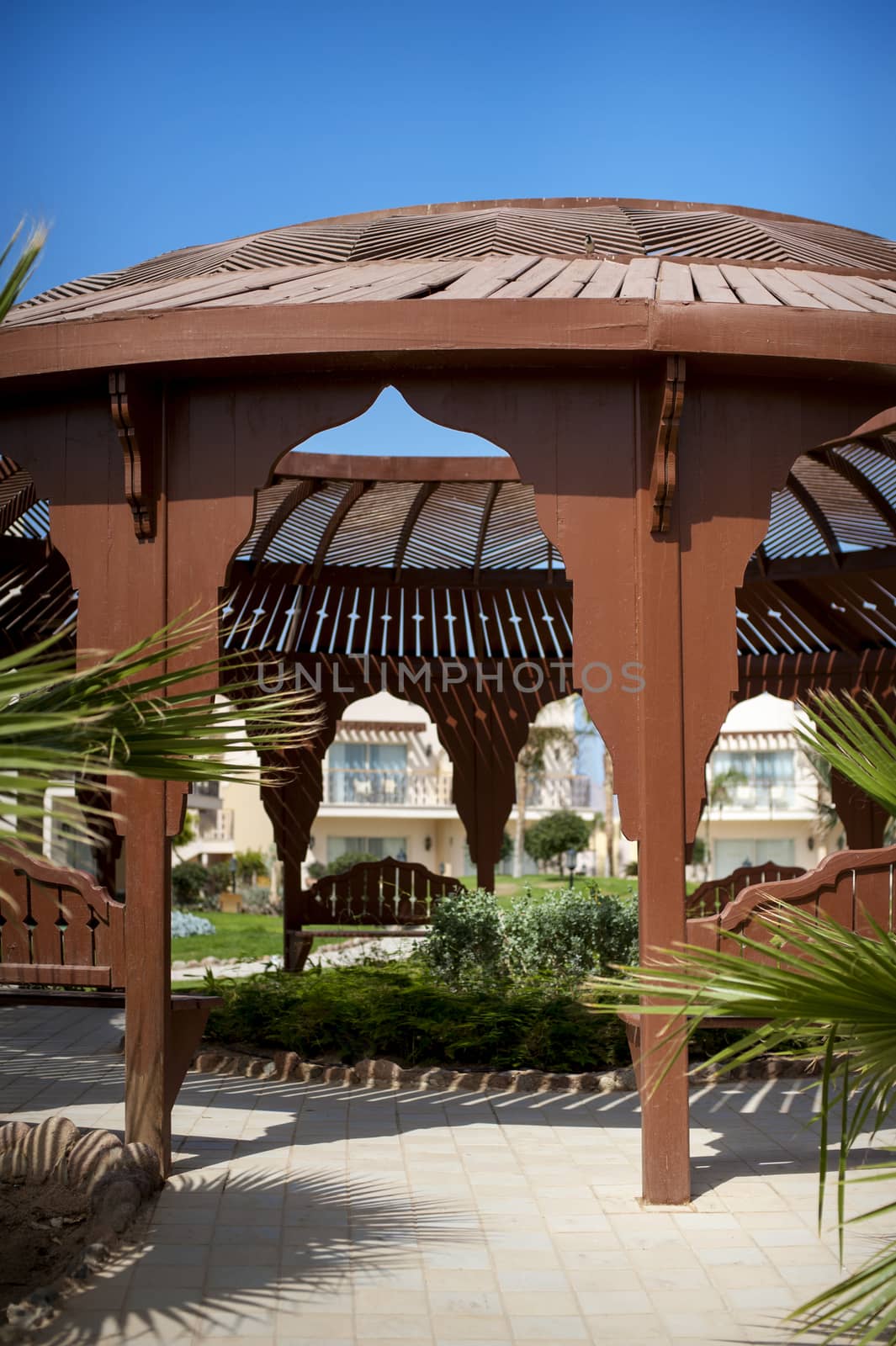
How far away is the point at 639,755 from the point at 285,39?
13489 mm

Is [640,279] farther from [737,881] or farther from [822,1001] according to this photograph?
[737,881]

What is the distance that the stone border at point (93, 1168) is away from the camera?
16.3ft

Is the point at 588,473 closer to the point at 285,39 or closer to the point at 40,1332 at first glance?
the point at 40,1332

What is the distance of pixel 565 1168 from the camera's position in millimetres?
6133

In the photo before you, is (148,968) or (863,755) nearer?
(863,755)

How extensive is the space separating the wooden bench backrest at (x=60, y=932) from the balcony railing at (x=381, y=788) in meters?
32.4

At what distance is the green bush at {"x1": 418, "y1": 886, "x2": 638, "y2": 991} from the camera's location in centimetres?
939

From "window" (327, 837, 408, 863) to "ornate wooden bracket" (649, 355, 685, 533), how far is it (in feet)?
114

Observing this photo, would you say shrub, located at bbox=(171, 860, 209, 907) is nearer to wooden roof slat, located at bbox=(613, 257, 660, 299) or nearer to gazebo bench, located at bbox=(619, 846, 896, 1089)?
wooden roof slat, located at bbox=(613, 257, 660, 299)

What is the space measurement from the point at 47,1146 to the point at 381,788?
34241mm

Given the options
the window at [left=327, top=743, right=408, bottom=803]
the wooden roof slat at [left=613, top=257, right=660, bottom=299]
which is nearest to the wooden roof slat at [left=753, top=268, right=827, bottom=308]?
the wooden roof slat at [left=613, top=257, right=660, bottom=299]

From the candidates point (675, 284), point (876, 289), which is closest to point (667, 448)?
point (675, 284)

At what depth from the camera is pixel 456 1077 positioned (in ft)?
25.8

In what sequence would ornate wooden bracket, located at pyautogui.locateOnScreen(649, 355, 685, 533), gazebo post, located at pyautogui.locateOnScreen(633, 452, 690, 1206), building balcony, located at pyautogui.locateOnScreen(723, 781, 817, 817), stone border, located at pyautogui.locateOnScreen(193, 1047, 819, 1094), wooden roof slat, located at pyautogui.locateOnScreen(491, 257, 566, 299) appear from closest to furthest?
ornate wooden bracket, located at pyautogui.locateOnScreen(649, 355, 685, 533), gazebo post, located at pyautogui.locateOnScreen(633, 452, 690, 1206), wooden roof slat, located at pyautogui.locateOnScreen(491, 257, 566, 299), stone border, located at pyautogui.locateOnScreen(193, 1047, 819, 1094), building balcony, located at pyautogui.locateOnScreen(723, 781, 817, 817)
